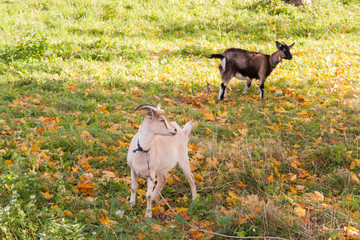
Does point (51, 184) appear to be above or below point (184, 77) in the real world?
above

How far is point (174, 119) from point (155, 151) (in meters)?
2.57

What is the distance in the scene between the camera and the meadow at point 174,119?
12.4 feet

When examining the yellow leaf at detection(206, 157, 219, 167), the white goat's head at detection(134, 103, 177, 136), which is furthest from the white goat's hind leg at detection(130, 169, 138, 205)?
the yellow leaf at detection(206, 157, 219, 167)

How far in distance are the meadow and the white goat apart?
0.29 meters

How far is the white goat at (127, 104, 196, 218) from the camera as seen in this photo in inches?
151

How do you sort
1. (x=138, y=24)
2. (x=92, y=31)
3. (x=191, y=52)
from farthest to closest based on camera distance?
(x=138, y=24), (x=92, y=31), (x=191, y=52)

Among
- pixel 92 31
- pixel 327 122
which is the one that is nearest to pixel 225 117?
pixel 327 122

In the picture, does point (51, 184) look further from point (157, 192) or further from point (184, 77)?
point (184, 77)

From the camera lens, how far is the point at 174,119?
663 cm

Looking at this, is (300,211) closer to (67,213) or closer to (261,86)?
(67,213)

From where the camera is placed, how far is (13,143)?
17.2 feet

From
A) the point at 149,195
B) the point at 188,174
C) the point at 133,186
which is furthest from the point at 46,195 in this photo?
the point at 188,174

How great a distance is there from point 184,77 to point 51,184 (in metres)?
5.46

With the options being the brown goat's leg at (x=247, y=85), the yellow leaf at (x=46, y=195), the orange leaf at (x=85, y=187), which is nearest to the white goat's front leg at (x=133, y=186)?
the orange leaf at (x=85, y=187)
